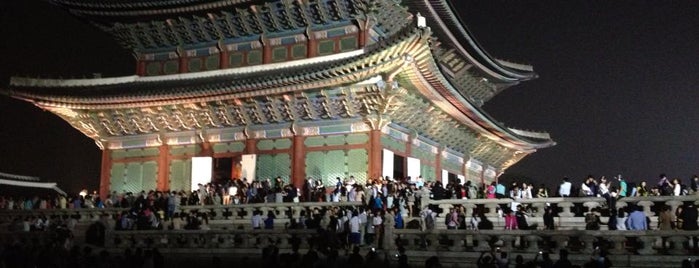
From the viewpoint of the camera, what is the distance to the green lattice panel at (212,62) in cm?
3203

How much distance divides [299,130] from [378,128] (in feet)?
11.2

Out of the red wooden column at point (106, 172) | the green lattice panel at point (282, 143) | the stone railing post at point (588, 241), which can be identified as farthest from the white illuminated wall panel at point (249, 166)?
the stone railing post at point (588, 241)

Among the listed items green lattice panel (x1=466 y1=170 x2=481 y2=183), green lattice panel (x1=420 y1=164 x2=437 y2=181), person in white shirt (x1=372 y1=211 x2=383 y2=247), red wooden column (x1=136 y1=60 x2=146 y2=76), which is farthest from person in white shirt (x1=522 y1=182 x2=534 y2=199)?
red wooden column (x1=136 y1=60 x2=146 y2=76)

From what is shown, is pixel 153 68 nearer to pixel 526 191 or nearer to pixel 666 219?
pixel 526 191

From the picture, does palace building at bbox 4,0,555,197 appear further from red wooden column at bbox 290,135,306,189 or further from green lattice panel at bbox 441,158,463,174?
green lattice panel at bbox 441,158,463,174

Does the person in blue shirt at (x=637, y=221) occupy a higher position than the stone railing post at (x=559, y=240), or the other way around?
the person in blue shirt at (x=637, y=221)

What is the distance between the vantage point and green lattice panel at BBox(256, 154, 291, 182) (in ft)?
94.6

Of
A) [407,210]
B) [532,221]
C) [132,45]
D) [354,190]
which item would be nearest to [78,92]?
[132,45]

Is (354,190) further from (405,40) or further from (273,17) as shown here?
(273,17)

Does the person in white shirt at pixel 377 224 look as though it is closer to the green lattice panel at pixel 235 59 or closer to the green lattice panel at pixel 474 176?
the green lattice panel at pixel 235 59

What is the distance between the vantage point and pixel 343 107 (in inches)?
1089

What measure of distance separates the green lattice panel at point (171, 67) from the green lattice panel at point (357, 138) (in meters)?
9.75

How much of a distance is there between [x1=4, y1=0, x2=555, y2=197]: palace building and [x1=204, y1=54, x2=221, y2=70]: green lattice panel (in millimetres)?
86

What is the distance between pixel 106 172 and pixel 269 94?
10194mm
